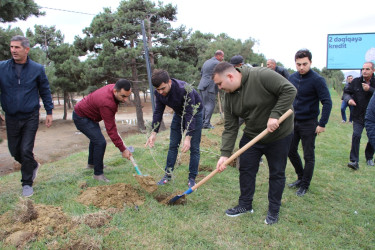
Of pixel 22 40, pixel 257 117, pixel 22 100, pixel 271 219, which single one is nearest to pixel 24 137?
pixel 22 100

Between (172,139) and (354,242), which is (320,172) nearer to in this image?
(354,242)

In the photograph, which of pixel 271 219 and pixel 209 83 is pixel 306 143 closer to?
pixel 271 219

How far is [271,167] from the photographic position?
2998 mm

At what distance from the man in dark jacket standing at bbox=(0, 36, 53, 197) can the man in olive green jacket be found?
2.57 m

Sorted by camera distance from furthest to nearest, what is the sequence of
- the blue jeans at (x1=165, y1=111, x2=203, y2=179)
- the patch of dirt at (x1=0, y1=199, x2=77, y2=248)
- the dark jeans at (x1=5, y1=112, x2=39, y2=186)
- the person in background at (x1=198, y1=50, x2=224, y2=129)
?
the person in background at (x1=198, y1=50, x2=224, y2=129) < the blue jeans at (x1=165, y1=111, x2=203, y2=179) < the dark jeans at (x1=5, y1=112, x2=39, y2=186) < the patch of dirt at (x1=0, y1=199, x2=77, y2=248)

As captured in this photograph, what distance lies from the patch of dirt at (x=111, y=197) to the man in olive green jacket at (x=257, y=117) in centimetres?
119

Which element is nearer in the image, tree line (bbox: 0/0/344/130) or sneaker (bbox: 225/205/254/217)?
sneaker (bbox: 225/205/254/217)

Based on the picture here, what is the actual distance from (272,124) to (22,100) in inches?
124

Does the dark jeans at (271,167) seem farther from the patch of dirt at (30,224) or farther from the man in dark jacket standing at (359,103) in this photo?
the man in dark jacket standing at (359,103)

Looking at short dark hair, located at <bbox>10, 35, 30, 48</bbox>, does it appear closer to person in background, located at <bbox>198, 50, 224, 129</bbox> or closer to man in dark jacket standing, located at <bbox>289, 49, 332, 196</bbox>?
man in dark jacket standing, located at <bbox>289, 49, 332, 196</bbox>

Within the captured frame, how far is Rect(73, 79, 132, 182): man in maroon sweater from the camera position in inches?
144

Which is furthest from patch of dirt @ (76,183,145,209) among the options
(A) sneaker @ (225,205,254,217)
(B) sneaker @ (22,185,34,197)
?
(A) sneaker @ (225,205,254,217)

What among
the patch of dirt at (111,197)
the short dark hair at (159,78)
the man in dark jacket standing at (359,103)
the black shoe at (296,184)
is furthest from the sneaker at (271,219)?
the man in dark jacket standing at (359,103)

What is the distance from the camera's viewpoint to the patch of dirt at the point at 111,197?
11.0ft
